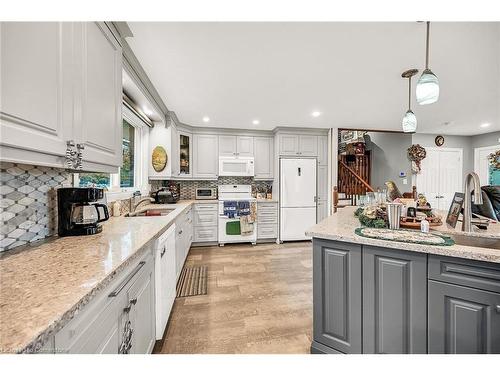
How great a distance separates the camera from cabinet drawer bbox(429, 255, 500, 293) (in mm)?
1013

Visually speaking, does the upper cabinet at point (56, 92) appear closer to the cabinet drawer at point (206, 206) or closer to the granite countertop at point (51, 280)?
the granite countertop at point (51, 280)

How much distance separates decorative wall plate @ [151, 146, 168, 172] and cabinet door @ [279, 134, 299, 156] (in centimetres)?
230

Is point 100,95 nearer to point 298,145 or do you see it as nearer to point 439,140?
point 298,145

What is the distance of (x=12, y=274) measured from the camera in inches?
30.8

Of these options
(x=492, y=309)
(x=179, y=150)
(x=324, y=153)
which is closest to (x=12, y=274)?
(x=492, y=309)

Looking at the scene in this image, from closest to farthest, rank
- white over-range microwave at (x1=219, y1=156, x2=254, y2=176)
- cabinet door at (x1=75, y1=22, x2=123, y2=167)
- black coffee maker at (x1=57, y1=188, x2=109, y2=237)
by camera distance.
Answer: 1. cabinet door at (x1=75, y1=22, x2=123, y2=167)
2. black coffee maker at (x1=57, y1=188, x2=109, y2=237)
3. white over-range microwave at (x1=219, y1=156, x2=254, y2=176)

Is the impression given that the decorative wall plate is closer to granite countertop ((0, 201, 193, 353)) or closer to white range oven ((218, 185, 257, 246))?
white range oven ((218, 185, 257, 246))

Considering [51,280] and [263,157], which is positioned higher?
[263,157]

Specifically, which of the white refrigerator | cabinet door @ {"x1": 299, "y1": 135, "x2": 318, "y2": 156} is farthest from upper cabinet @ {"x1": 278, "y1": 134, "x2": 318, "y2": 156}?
the white refrigerator

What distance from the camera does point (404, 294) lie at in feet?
3.93

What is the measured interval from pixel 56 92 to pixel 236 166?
3.44m

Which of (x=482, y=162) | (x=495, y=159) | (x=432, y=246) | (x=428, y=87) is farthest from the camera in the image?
(x=482, y=162)

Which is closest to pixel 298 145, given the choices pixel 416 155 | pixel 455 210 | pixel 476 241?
pixel 416 155
